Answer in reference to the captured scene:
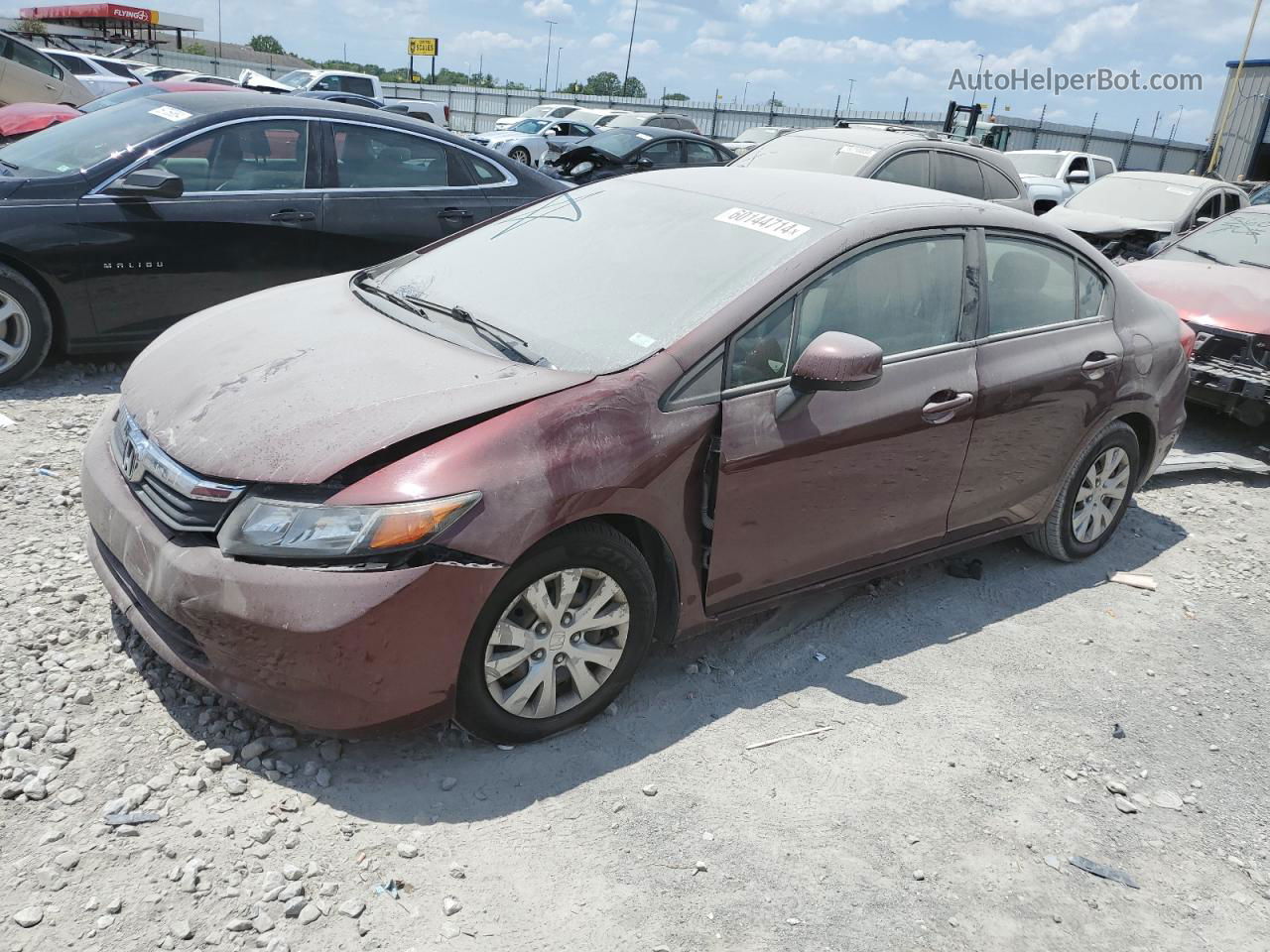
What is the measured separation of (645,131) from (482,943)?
44.0 ft

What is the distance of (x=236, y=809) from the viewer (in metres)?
2.78

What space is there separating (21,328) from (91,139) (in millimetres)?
1295

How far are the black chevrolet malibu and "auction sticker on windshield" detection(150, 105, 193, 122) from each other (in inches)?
0.6

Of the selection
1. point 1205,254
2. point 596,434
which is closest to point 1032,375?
point 596,434

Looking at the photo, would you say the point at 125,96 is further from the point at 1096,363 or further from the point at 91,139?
Result: the point at 1096,363

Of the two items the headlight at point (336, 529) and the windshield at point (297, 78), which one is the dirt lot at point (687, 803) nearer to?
the headlight at point (336, 529)

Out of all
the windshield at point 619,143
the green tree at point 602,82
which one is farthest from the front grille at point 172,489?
the green tree at point 602,82

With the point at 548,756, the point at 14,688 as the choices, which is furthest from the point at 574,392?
the point at 14,688

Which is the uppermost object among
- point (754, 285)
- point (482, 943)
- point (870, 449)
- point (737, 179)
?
point (737, 179)

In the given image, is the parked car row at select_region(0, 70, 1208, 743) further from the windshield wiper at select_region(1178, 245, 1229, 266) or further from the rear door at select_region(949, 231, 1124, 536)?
the windshield wiper at select_region(1178, 245, 1229, 266)

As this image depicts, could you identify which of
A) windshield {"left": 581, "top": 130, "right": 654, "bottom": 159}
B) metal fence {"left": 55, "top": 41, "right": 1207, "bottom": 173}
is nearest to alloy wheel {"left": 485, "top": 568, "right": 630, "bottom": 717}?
windshield {"left": 581, "top": 130, "right": 654, "bottom": 159}

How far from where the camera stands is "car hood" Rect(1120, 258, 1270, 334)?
6.85m

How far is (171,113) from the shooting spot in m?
6.17

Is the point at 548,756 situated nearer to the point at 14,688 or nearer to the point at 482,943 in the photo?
the point at 482,943
